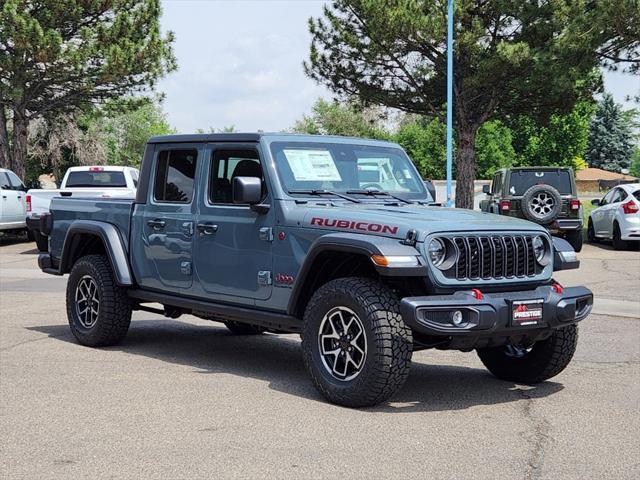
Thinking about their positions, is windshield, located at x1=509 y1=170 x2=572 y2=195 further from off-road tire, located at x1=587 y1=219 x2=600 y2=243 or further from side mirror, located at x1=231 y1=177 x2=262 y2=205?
side mirror, located at x1=231 y1=177 x2=262 y2=205

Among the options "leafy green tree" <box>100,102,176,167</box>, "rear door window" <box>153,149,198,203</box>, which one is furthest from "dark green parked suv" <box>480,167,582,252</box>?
"leafy green tree" <box>100,102,176,167</box>

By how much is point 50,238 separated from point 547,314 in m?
5.29

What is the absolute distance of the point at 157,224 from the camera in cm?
856

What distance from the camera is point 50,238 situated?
994 cm

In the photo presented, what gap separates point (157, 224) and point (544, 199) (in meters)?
13.7

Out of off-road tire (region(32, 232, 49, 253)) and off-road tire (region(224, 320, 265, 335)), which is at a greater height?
off-road tire (region(32, 232, 49, 253))

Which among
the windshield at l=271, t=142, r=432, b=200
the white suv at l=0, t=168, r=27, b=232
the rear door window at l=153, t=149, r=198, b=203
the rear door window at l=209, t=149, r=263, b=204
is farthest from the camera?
the white suv at l=0, t=168, r=27, b=232

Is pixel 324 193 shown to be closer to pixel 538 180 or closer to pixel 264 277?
pixel 264 277

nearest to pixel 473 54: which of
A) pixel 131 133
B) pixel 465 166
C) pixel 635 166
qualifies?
pixel 465 166

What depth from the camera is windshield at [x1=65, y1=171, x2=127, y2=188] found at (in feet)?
73.2

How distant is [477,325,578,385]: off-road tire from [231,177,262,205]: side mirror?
7.10 ft

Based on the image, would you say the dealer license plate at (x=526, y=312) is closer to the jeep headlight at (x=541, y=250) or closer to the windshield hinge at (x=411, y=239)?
the jeep headlight at (x=541, y=250)

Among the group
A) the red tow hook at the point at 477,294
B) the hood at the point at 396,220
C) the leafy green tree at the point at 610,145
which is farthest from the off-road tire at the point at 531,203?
the leafy green tree at the point at 610,145

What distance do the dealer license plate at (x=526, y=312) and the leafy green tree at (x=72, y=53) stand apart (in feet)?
87.8
